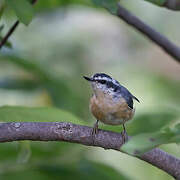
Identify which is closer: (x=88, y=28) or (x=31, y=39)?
(x=31, y=39)

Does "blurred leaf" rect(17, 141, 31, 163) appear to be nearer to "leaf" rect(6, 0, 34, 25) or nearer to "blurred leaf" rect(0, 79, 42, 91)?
"leaf" rect(6, 0, 34, 25)

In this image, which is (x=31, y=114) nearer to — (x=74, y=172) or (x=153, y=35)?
(x=74, y=172)

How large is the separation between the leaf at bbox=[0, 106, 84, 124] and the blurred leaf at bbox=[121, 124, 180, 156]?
2.67 ft

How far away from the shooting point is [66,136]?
166cm

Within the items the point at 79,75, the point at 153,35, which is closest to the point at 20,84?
the point at 153,35

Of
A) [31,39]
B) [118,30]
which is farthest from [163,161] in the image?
[118,30]

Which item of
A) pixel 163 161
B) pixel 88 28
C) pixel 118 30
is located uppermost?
pixel 118 30

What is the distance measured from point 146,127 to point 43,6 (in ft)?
3.11

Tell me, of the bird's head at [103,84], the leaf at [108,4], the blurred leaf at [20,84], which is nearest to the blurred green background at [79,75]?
the blurred leaf at [20,84]

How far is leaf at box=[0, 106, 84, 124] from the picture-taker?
179 centimetres

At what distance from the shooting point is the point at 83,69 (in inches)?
166

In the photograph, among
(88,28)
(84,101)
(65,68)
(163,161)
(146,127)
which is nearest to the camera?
(163,161)

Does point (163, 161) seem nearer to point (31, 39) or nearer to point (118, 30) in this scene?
point (31, 39)

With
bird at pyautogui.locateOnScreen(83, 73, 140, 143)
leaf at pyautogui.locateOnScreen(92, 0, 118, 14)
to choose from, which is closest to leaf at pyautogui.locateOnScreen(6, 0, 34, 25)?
leaf at pyautogui.locateOnScreen(92, 0, 118, 14)
